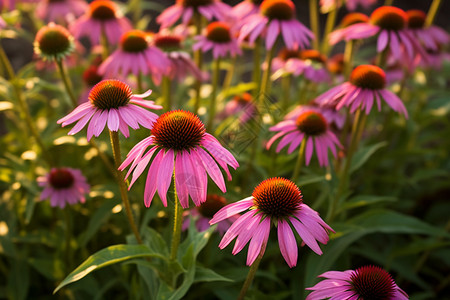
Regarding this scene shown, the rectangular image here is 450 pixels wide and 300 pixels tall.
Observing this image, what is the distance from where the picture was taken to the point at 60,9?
12.0 ft

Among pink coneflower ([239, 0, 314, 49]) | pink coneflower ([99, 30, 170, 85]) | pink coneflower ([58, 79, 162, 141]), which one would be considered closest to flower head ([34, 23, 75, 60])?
pink coneflower ([99, 30, 170, 85])

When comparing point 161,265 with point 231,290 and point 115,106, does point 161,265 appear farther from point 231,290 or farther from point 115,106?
point 115,106

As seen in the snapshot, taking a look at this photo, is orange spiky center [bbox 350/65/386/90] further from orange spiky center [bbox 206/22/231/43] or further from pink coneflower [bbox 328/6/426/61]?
orange spiky center [bbox 206/22/231/43]

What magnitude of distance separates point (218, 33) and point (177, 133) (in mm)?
1517

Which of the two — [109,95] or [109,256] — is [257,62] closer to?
[109,95]

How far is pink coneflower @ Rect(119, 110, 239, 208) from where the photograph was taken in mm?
1306

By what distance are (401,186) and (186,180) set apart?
2541 mm

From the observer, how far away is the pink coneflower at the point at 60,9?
142 inches

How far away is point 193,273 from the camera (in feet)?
5.18

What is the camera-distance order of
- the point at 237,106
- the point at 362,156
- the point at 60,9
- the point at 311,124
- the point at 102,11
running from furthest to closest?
the point at 60,9 < the point at 237,106 < the point at 102,11 < the point at 362,156 < the point at 311,124

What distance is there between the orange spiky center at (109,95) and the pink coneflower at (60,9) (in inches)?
100

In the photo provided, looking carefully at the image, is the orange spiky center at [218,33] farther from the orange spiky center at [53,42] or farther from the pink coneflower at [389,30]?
the orange spiky center at [53,42]

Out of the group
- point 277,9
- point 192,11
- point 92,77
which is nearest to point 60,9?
point 92,77

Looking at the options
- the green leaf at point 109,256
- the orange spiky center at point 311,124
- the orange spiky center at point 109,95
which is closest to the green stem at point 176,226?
the green leaf at point 109,256
